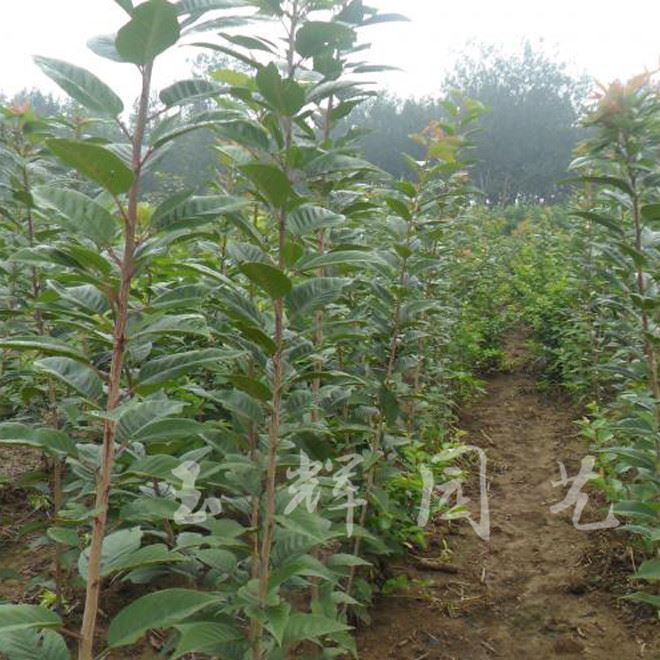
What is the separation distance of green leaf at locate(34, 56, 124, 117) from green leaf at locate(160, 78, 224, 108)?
10 centimetres

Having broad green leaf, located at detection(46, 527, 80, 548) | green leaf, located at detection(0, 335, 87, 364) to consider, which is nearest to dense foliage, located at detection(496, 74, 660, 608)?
broad green leaf, located at detection(46, 527, 80, 548)

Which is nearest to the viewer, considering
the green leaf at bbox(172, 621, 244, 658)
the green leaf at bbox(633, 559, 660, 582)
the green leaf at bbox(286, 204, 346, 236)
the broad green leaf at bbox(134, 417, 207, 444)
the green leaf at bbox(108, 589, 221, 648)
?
the green leaf at bbox(108, 589, 221, 648)

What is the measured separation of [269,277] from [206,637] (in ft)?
2.79

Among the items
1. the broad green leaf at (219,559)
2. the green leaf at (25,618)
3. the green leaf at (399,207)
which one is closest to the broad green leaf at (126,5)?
the green leaf at (25,618)

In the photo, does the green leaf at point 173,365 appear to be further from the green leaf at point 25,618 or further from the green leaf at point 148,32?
the green leaf at point 148,32

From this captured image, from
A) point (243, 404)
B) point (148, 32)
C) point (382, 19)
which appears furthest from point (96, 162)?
point (382, 19)

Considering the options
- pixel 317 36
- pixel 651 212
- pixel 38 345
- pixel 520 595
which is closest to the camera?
pixel 38 345

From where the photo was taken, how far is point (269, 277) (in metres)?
1.55

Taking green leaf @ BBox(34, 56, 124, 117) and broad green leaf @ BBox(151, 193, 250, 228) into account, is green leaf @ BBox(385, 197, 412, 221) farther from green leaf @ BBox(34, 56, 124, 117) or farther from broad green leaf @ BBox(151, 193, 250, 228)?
green leaf @ BBox(34, 56, 124, 117)

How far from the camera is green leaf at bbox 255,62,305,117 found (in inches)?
62.2

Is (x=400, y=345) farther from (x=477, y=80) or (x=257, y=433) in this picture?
(x=477, y=80)

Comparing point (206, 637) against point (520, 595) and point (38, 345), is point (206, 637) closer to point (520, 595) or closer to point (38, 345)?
point (38, 345)

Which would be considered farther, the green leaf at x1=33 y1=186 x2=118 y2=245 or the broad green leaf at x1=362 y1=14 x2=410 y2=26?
the broad green leaf at x1=362 y1=14 x2=410 y2=26

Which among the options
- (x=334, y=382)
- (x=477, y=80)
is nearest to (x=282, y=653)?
(x=334, y=382)
